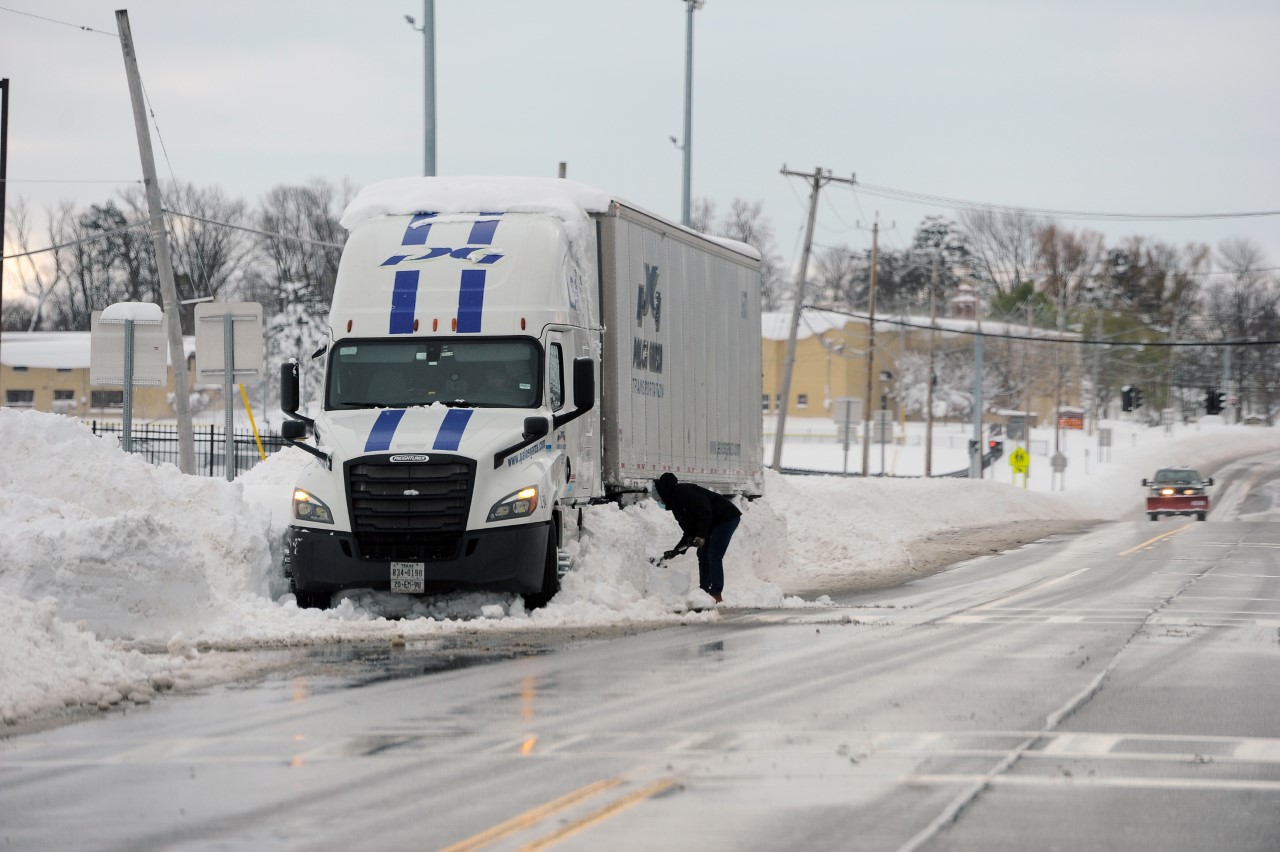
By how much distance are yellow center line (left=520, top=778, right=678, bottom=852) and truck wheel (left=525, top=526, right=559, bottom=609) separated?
8585 mm

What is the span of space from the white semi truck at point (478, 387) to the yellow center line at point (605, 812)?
8.22 meters

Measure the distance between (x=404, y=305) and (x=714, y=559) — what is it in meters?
4.54

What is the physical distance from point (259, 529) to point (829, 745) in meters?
10.1

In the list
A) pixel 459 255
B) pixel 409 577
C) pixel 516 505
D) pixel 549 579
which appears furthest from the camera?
pixel 459 255

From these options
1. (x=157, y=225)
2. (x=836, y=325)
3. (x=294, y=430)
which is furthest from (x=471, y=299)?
(x=836, y=325)

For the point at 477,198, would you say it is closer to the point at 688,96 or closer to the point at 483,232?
the point at 483,232

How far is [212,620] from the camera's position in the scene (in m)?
15.2

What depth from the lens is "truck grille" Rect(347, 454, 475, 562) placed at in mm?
15883

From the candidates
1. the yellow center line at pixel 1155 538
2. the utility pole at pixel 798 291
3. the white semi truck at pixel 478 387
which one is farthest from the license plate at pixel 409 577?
the utility pole at pixel 798 291

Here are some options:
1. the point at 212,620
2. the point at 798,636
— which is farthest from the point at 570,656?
the point at 212,620

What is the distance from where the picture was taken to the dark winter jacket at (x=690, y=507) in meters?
18.6

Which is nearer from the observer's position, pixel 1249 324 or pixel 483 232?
pixel 483 232

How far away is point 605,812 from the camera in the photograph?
711 centimetres

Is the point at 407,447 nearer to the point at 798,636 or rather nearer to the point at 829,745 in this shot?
the point at 798,636
